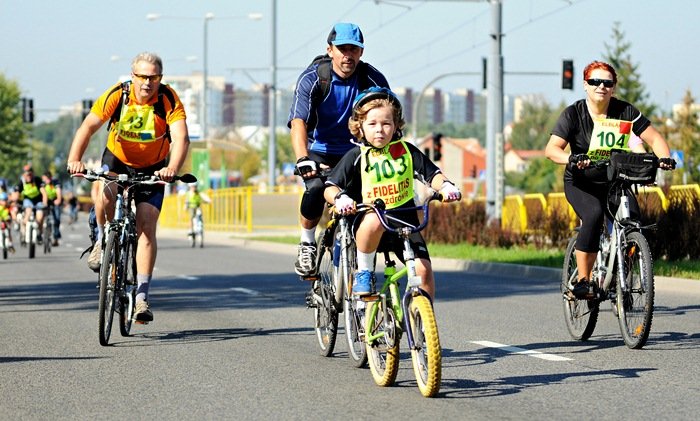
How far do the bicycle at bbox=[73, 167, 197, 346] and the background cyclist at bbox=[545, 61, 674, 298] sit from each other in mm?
2527

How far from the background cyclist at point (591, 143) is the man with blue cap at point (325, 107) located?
1366mm

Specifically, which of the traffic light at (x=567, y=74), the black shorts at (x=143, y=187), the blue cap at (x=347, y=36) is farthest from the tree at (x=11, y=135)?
the blue cap at (x=347, y=36)

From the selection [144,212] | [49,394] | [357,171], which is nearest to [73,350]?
[144,212]

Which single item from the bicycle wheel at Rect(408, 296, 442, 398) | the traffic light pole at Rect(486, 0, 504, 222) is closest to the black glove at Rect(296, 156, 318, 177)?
the bicycle wheel at Rect(408, 296, 442, 398)

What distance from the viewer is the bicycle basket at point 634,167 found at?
942 cm

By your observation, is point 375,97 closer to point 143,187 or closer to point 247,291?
point 143,187

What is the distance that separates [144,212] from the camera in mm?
10461

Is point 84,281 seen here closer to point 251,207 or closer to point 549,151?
point 549,151

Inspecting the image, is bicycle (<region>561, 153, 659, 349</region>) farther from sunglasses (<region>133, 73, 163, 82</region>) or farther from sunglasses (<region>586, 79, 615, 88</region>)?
sunglasses (<region>133, 73, 163, 82</region>)

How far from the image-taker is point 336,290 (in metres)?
8.65

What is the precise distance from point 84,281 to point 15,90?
112m

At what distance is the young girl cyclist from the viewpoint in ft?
24.9

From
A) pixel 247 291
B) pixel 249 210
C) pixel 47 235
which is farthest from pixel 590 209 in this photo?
pixel 249 210

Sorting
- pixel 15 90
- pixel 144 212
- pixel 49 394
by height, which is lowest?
pixel 49 394
